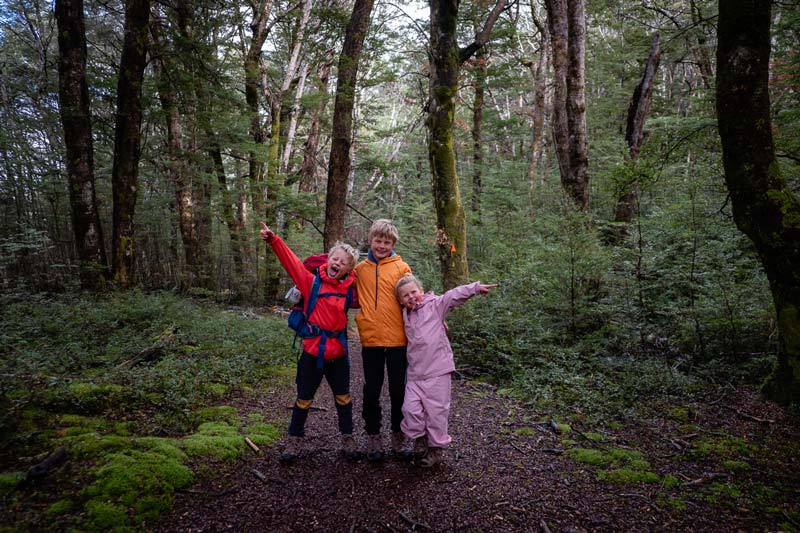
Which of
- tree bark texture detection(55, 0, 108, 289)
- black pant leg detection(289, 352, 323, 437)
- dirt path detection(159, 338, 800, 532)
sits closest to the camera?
dirt path detection(159, 338, 800, 532)

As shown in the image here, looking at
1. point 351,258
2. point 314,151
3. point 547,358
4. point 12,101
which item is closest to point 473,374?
point 547,358

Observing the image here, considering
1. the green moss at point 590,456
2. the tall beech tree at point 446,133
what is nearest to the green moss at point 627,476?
the green moss at point 590,456

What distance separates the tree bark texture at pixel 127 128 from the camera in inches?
363

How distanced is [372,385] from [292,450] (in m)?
0.94

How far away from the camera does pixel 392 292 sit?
390 cm

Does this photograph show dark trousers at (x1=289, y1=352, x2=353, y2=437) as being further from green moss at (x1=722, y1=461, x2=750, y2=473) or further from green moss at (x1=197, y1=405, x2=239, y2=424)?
green moss at (x1=722, y1=461, x2=750, y2=473)

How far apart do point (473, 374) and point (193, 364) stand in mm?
4420

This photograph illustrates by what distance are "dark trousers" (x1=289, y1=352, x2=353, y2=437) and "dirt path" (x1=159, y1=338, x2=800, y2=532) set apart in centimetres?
35

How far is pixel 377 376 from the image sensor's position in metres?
3.91

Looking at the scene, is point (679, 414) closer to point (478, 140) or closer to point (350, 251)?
point (350, 251)

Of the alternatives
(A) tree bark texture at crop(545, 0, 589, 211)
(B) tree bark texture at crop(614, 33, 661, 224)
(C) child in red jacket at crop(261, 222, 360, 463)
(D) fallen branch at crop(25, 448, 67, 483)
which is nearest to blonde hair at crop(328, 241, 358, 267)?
(C) child in red jacket at crop(261, 222, 360, 463)

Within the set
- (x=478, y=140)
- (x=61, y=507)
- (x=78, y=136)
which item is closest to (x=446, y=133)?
(x=61, y=507)

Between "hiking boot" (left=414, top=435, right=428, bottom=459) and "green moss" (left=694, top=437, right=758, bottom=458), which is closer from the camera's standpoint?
"green moss" (left=694, top=437, right=758, bottom=458)

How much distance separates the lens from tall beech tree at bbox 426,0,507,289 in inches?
309
